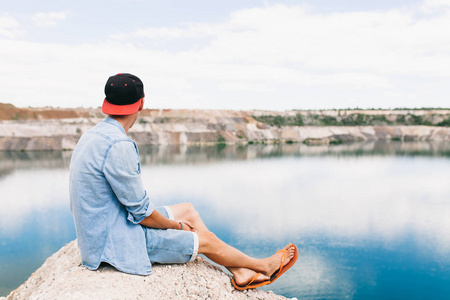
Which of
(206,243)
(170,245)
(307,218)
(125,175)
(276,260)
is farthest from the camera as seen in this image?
(307,218)

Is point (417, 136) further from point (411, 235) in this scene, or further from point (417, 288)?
point (417, 288)

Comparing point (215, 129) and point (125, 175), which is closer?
point (125, 175)

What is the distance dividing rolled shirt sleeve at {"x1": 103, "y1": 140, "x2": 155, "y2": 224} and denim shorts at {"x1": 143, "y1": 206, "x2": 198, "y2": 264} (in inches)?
13.1

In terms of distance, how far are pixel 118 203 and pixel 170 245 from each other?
61 cm

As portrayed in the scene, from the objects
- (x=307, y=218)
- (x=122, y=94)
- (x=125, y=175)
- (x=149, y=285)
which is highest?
(x=122, y=94)

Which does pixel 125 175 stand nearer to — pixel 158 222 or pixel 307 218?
pixel 158 222

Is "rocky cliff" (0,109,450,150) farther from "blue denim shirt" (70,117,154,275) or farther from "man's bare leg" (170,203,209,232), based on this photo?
"blue denim shirt" (70,117,154,275)

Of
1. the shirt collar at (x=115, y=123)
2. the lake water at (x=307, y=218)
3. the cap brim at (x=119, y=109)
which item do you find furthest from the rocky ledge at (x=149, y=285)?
the lake water at (x=307, y=218)

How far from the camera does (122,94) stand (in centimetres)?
294

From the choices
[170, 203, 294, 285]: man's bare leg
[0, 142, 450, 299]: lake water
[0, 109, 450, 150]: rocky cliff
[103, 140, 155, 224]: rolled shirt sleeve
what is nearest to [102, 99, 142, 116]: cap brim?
[103, 140, 155, 224]: rolled shirt sleeve

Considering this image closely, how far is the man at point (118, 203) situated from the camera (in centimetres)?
275

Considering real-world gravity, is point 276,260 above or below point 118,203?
below

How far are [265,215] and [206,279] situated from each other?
881 cm

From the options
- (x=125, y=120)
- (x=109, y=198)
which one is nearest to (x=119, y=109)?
(x=125, y=120)
